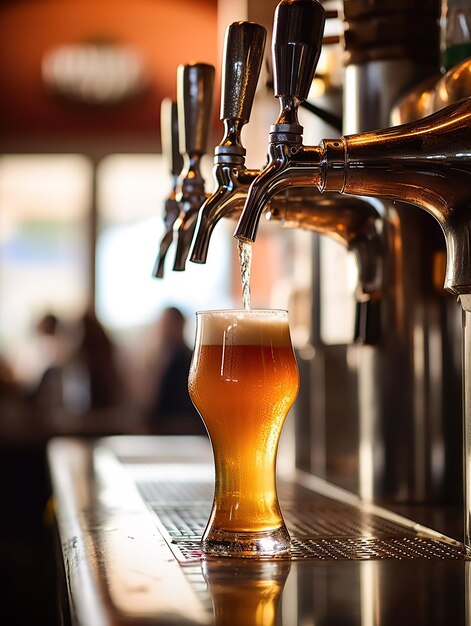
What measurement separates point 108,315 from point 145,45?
163cm

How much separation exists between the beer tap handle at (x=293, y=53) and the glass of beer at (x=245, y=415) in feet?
0.50

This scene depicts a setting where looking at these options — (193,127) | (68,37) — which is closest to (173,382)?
(68,37)

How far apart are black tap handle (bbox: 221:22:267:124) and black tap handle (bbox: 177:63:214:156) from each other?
247 millimetres

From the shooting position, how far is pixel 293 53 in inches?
31.1

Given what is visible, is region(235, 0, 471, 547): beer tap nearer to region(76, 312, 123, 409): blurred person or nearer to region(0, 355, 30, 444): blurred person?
region(0, 355, 30, 444): blurred person

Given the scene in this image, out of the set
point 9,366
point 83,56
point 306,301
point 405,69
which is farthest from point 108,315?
point 405,69

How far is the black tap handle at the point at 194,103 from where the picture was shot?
1.09 m

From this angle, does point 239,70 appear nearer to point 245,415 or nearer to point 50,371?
point 245,415

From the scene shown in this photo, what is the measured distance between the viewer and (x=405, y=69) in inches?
45.1

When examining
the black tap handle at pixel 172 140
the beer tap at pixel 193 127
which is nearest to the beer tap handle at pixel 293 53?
the beer tap at pixel 193 127

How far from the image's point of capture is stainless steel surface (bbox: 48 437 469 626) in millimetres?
603

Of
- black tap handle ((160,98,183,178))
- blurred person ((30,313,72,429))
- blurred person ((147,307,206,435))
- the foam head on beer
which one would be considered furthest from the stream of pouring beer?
blurred person ((147,307,206,435))

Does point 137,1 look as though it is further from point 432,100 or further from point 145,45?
point 432,100

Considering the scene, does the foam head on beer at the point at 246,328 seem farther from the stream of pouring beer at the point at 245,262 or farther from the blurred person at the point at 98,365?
the blurred person at the point at 98,365
